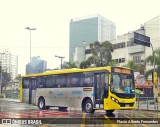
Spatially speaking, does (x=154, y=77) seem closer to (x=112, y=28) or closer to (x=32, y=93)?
(x=32, y=93)

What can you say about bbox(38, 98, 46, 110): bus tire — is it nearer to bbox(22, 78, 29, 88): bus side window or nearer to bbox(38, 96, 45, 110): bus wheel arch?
bbox(38, 96, 45, 110): bus wheel arch

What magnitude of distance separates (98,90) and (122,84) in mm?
1648

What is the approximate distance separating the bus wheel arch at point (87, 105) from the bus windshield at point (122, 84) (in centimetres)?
224

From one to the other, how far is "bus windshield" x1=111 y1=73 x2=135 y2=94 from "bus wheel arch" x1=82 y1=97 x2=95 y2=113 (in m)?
2.24

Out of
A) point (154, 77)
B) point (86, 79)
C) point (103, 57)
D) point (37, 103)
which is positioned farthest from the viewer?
point (103, 57)

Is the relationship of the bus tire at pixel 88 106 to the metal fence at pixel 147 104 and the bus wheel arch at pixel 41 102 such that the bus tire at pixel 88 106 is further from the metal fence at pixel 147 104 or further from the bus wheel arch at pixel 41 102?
the metal fence at pixel 147 104

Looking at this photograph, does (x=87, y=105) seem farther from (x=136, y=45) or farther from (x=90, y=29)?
(x=136, y=45)

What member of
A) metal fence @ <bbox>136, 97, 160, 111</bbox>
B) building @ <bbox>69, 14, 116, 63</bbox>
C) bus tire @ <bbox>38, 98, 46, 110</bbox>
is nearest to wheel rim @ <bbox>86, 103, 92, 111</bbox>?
bus tire @ <bbox>38, 98, 46, 110</bbox>

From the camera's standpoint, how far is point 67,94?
25469mm

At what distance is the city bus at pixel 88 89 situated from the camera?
21922 millimetres

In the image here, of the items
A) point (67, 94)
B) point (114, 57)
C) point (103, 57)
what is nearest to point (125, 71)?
point (67, 94)

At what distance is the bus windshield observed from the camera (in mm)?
21966

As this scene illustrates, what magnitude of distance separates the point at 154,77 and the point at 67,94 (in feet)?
38.7

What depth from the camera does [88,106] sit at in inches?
918
